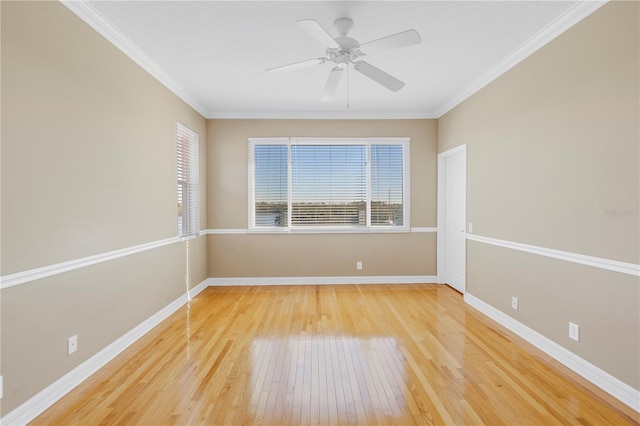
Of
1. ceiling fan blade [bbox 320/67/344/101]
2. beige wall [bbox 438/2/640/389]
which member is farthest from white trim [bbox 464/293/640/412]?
ceiling fan blade [bbox 320/67/344/101]

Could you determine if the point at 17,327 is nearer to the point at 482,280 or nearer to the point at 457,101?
the point at 482,280

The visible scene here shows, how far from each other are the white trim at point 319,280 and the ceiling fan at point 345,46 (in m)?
3.08

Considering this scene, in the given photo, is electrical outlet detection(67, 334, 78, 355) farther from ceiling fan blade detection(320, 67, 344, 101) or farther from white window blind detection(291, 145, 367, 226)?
white window blind detection(291, 145, 367, 226)

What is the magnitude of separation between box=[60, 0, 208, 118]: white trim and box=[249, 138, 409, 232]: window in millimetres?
1600

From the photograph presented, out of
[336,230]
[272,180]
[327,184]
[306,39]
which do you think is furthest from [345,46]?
[336,230]

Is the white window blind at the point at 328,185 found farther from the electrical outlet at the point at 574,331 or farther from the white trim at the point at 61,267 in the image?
the electrical outlet at the point at 574,331

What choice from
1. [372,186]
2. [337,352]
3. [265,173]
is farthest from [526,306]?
[265,173]

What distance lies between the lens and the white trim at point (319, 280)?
16.9 feet

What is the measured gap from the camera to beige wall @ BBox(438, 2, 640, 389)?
2.10 m

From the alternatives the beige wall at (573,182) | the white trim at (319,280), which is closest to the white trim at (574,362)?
the beige wall at (573,182)

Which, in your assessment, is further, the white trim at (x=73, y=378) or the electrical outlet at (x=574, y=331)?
the electrical outlet at (x=574, y=331)

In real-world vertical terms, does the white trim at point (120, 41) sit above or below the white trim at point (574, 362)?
above

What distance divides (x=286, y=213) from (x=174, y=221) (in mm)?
1762

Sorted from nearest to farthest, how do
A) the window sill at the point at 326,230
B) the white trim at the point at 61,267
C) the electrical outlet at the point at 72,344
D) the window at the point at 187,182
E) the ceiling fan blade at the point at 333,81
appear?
the white trim at the point at 61,267 → the electrical outlet at the point at 72,344 → the ceiling fan blade at the point at 333,81 → the window at the point at 187,182 → the window sill at the point at 326,230
